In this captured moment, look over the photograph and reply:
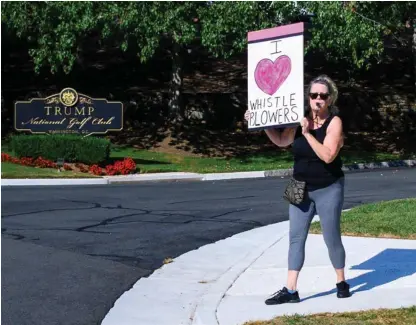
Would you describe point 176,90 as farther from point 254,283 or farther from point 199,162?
point 254,283

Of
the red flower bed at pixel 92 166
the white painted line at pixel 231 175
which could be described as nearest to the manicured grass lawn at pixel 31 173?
the red flower bed at pixel 92 166

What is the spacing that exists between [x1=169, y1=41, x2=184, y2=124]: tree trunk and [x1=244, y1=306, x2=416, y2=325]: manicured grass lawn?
2488cm

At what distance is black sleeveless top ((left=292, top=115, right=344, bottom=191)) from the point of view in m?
6.85

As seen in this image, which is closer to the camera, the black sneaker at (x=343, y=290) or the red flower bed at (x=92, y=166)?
the black sneaker at (x=343, y=290)

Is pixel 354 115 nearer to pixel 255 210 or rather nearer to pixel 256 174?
pixel 256 174

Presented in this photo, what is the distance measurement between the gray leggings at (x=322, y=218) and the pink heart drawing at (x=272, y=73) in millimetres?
996

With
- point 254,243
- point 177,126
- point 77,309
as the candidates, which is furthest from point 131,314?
point 177,126

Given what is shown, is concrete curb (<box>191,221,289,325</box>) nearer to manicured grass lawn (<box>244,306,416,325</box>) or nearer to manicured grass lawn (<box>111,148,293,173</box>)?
manicured grass lawn (<box>244,306,416,325</box>)

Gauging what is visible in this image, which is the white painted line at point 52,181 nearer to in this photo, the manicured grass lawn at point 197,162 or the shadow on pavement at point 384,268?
the manicured grass lawn at point 197,162

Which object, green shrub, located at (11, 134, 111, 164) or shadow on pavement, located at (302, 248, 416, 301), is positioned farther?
green shrub, located at (11, 134, 111, 164)

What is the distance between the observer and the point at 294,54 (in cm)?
693

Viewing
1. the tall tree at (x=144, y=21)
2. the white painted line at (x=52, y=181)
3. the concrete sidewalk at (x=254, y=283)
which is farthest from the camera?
the tall tree at (x=144, y=21)

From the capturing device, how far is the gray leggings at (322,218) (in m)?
6.88

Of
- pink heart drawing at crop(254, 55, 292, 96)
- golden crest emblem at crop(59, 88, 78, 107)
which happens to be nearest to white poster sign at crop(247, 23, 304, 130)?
pink heart drawing at crop(254, 55, 292, 96)
